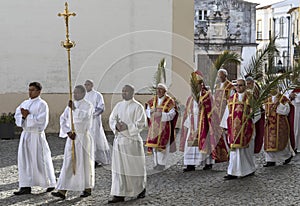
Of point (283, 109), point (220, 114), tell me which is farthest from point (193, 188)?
point (283, 109)

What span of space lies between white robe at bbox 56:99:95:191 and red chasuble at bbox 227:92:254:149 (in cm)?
249

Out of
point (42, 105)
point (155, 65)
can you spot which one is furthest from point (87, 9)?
point (42, 105)

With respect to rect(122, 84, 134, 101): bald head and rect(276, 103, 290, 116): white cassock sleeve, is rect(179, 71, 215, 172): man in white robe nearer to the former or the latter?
rect(276, 103, 290, 116): white cassock sleeve

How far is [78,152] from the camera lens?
9148 mm

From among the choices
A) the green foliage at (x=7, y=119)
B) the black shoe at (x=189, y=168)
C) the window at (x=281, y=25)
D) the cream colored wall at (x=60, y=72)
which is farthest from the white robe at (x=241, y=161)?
the window at (x=281, y=25)

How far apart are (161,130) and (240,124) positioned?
158 cm

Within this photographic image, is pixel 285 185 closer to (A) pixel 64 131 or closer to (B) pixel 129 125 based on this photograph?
(B) pixel 129 125

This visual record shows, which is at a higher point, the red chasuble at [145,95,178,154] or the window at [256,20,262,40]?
the window at [256,20,262,40]

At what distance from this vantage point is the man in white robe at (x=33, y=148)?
9406 millimetres

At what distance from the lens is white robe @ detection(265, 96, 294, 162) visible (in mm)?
12000

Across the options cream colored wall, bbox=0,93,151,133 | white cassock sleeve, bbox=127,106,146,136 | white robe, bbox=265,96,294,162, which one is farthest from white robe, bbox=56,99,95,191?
cream colored wall, bbox=0,93,151,133

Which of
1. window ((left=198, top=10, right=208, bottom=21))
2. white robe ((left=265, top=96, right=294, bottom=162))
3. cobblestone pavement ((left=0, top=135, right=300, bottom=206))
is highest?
window ((left=198, top=10, right=208, bottom=21))

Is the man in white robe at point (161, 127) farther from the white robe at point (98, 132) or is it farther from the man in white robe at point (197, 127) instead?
the white robe at point (98, 132)

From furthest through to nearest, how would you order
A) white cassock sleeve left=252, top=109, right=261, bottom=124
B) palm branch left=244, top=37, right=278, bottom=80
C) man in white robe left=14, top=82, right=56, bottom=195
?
white cassock sleeve left=252, top=109, right=261, bottom=124, palm branch left=244, top=37, right=278, bottom=80, man in white robe left=14, top=82, right=56, bottom=195
